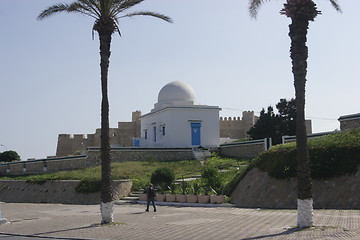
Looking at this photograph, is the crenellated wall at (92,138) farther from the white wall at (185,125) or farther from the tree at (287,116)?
the tree at (287,116)

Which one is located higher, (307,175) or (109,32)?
(109,32)

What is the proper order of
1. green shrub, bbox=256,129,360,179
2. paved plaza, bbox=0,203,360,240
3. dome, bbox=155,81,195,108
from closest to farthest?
1. paved plaza, bbox=0,203,360,240
2. green shrub, bbox=256,129,360,179
3. dome, bbox=155,81,195,108

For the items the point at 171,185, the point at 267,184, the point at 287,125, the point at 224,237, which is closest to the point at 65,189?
the point at 171,185

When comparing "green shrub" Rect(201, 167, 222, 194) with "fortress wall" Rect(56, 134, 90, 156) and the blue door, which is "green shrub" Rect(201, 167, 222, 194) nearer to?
the blue door

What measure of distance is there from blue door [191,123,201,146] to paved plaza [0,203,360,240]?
21.9 m

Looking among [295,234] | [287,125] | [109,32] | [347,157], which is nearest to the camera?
[295,234]

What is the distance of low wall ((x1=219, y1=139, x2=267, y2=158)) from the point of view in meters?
35.2

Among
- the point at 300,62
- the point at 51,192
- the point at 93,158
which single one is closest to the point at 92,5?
the point at 300,62

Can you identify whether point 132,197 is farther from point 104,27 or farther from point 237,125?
point 237,125

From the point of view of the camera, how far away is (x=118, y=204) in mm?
23922

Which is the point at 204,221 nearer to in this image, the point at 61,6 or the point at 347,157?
the point at 347,157

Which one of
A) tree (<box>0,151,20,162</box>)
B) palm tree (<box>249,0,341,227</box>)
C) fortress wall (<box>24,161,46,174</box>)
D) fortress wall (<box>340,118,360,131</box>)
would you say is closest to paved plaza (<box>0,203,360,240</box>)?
palm tree (<box>249,0,341,227</box>)

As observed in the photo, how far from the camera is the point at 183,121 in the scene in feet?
140

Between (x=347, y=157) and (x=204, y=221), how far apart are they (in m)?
6.35
